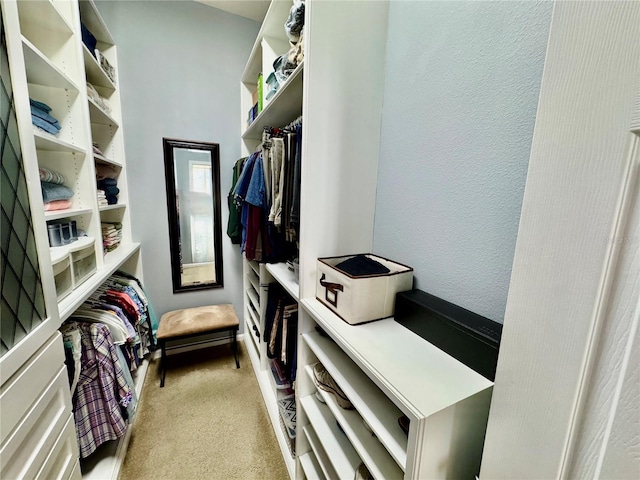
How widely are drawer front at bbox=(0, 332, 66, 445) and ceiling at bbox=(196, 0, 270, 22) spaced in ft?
8.09

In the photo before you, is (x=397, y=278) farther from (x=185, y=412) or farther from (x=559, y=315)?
(x=185, y=412)

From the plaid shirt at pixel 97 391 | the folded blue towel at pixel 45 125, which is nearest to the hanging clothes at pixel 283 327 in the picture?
the plaid shirt at pixel 97 391

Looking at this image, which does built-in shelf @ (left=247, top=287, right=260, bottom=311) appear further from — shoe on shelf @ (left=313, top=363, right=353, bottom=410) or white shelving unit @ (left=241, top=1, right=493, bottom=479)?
shoe on shelf @ (left=313, top=363, right=353, bottom=410)

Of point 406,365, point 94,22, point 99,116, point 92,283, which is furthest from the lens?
point 99,116

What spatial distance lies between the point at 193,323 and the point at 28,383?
4.63 ft

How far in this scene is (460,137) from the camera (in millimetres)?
797

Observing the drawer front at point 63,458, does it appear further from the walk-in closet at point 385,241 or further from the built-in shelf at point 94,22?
the built-in shelf at point 94,22

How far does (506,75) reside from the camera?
0.68 meters

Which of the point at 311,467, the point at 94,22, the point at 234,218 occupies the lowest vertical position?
the point at 311,467

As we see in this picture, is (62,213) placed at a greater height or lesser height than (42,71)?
lesser

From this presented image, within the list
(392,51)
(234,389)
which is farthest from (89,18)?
(234,389)

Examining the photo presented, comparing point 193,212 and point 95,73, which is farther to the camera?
point 193,212

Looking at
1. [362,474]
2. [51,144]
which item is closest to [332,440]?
[362,474]

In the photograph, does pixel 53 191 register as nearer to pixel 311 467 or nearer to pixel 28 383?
pixel 28 383
